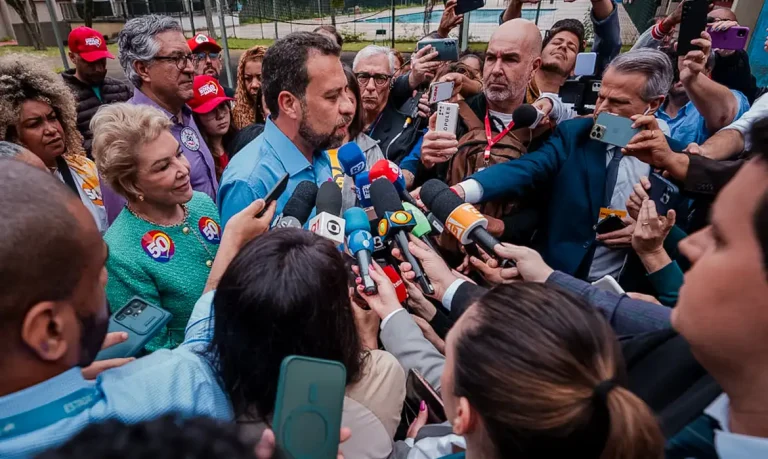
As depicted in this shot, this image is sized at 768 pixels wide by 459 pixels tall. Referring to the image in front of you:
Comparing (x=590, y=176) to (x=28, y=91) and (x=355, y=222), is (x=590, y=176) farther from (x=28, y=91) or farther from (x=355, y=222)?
(x=28, y=91)

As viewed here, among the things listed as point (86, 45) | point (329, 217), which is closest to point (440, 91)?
point (329, 217)

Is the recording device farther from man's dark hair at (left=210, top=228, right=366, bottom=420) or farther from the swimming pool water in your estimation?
the swimming pool water

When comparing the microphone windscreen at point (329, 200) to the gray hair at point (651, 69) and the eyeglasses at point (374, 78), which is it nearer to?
the gray hair at point (651, 69)

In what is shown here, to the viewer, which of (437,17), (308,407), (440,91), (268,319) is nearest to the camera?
(308,407)

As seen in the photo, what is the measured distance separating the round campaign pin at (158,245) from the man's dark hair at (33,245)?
0.89 meters

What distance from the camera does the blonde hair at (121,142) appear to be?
1.74 meters

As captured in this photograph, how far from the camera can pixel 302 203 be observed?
1.68 meters

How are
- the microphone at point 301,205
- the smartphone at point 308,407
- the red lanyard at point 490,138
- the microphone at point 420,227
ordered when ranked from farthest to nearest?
the red lanyard at point 490,138, the microphone at point 420,227, the microphone at point 301,205, the smartphone at point 308,407

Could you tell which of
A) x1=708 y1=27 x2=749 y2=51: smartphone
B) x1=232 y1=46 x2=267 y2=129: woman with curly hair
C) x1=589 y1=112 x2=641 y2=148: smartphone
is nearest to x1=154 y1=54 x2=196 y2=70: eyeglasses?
x1=232 y1=46 x2=267 y2=129: woman with curly hair

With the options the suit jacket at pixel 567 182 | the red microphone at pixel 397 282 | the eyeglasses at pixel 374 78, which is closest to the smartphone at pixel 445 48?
the eyeglasses at pixel 374 78

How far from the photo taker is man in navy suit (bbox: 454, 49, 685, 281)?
80.1 inches

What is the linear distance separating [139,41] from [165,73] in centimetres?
28

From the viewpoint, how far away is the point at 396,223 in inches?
60.9

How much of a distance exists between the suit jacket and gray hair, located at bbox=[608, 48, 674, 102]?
26 cm
